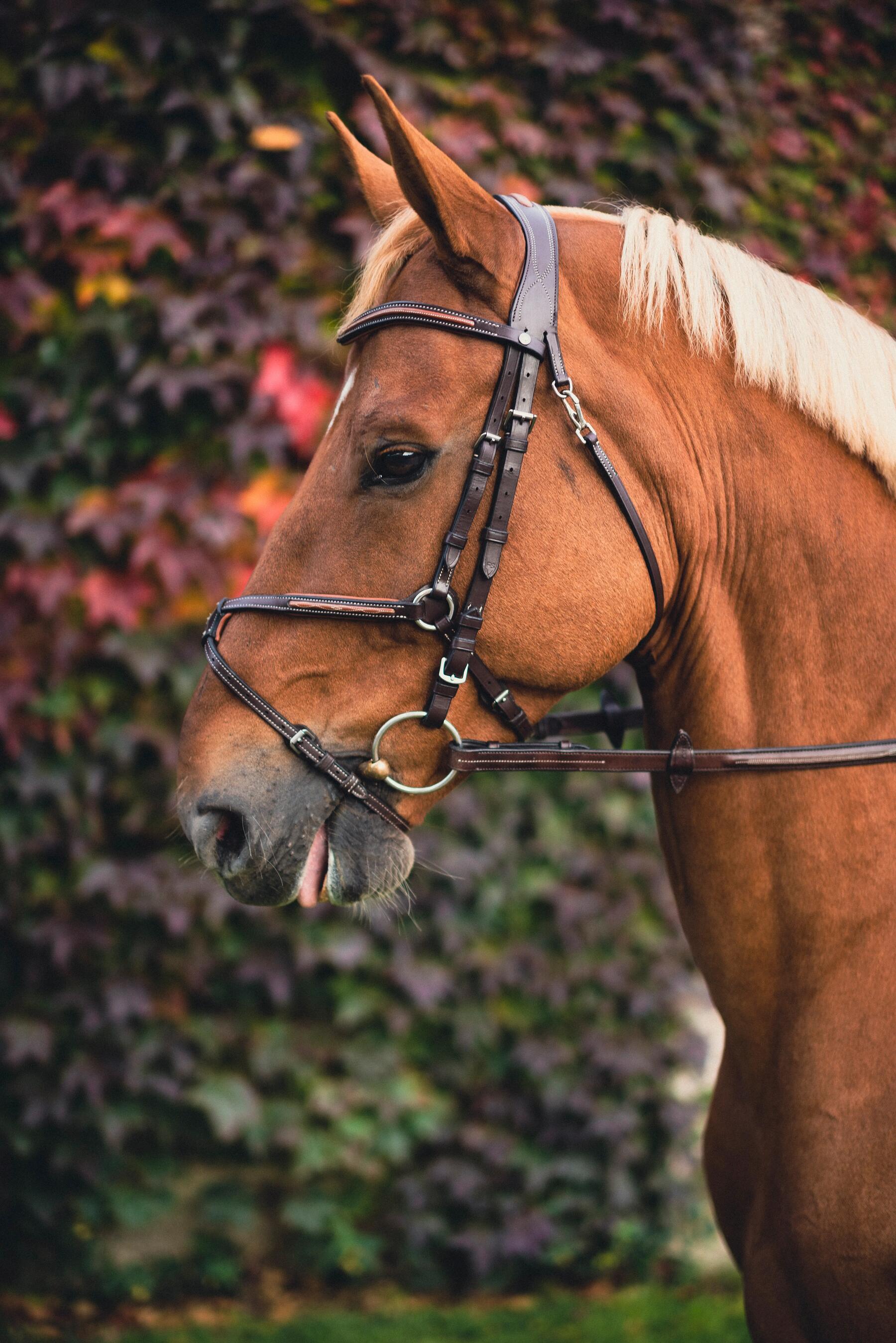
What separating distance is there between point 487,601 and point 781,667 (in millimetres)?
551

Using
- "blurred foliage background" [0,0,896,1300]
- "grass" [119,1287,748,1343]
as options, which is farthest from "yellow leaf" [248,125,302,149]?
"grass" [119,1287,748,1343]

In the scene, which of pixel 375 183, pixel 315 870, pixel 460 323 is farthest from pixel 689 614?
pixel 375 183

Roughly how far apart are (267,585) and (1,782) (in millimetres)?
2078

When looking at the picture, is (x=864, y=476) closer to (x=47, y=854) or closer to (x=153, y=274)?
(x=153, y=274)

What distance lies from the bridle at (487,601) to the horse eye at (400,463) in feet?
0.31

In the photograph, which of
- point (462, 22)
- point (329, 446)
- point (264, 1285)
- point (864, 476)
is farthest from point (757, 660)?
point (264, 1285)

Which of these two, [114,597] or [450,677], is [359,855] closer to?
[450,677]

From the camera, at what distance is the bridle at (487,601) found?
160 centimetres

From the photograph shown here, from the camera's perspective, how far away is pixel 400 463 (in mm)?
1635

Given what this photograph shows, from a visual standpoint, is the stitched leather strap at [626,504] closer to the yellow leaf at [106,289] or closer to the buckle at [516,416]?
the buckle at [516,416]

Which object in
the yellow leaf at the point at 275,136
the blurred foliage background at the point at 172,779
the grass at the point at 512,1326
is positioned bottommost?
the grass at the point at 512,1326

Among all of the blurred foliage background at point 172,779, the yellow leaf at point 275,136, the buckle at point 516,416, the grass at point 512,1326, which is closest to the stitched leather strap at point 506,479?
the buckle at point 516,416

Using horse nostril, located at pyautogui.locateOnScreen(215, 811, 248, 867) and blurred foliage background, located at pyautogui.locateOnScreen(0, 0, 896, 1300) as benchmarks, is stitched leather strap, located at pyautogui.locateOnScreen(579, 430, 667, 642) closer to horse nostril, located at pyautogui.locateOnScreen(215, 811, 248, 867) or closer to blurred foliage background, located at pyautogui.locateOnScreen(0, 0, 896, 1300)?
horse nostril, located at pyautogui.locateOnScreen(215, 811, 248, 867)

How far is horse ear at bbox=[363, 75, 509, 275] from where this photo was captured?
4.79 feet
